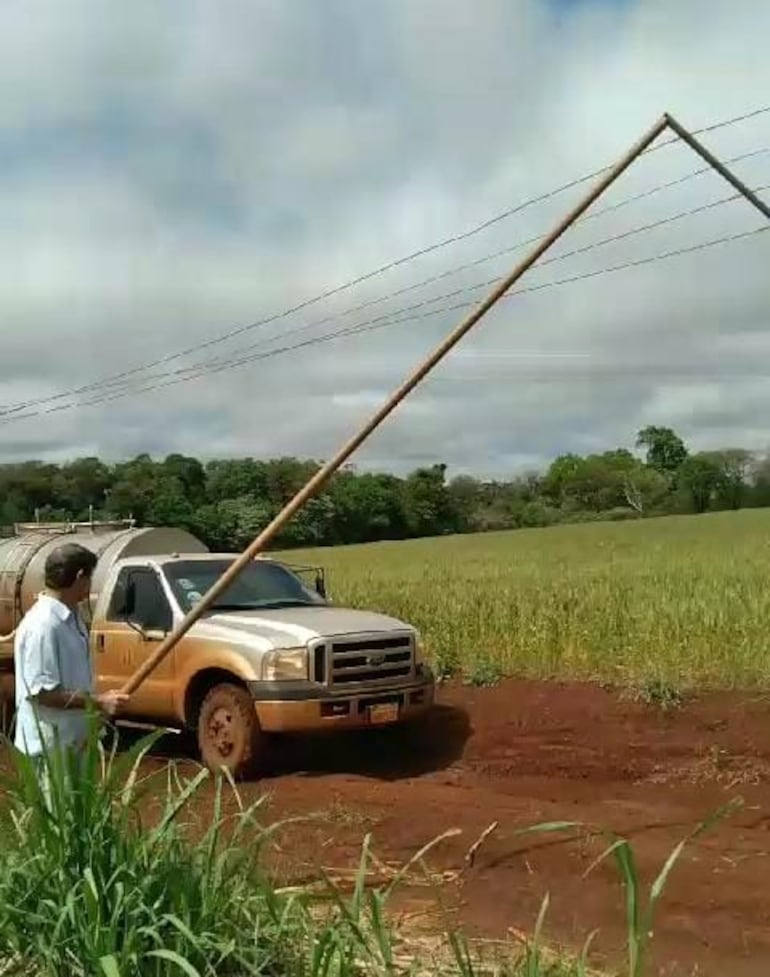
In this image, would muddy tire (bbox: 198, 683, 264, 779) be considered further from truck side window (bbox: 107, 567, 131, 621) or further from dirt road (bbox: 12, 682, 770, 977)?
truck side window (bbox: 107, 567, 131, 621)

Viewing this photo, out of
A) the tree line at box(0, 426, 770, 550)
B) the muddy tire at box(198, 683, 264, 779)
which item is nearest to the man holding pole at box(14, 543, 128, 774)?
the muddy tire at box(198, 683, 264, 779)

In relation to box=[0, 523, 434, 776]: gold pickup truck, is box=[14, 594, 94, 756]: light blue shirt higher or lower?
higher

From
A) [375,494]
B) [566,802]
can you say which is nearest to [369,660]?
[566,802]

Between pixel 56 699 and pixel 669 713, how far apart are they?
8.45 m

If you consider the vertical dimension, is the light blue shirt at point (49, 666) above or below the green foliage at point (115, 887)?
above

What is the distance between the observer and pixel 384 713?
35.4 ft

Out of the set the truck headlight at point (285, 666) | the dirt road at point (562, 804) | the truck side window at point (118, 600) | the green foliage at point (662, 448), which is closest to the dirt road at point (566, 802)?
the dirt road at point (562, 804)

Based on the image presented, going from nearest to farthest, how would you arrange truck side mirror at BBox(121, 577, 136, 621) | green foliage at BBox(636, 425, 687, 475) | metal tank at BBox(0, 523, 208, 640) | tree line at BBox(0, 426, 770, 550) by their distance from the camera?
truck side mirror at BBox(121, 577, 136, 621) → metal tank at BBox(0, 523, 208, 640) → tree line at BBox(0, 426, 770, 550) → green foliage at BBox(636, 425, 687, 475)

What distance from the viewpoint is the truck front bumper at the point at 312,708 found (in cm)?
1042

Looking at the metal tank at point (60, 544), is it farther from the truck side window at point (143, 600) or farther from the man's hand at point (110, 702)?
the man's hand at point (110, 702)

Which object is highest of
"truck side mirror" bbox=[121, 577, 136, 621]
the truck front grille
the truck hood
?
"truck side mirror" bbox=[121, 577, 136, 621]

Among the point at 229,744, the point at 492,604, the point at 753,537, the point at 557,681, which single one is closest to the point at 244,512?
the point at 753,537

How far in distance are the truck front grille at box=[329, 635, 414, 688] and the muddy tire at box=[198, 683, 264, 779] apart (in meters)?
0.77

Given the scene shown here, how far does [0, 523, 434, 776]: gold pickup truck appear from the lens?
10570mm
